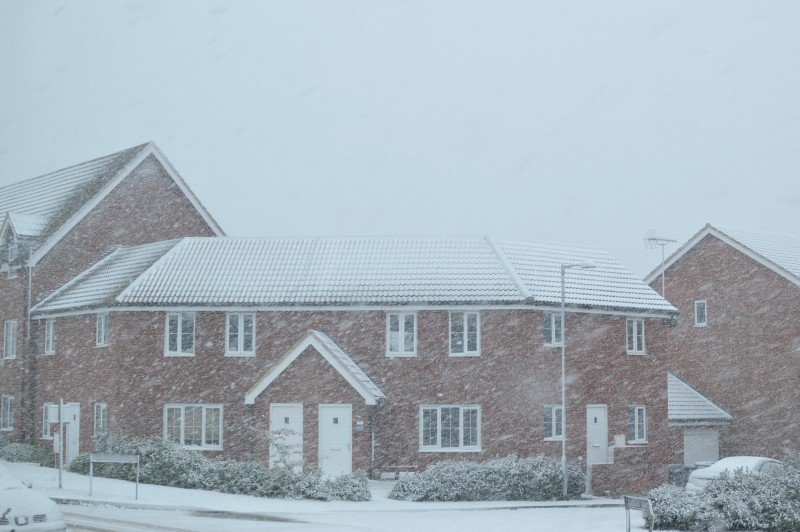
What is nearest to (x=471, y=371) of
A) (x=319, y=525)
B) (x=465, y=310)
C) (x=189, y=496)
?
(x=465, y=310)

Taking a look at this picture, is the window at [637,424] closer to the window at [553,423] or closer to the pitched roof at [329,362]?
the window at [553,423]

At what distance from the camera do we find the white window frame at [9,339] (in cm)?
4347

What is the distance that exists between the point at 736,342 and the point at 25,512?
127ft

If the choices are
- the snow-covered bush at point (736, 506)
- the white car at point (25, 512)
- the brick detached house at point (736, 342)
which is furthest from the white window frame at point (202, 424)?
the white car at point (25, 512)

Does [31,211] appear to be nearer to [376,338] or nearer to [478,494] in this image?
[376,338]

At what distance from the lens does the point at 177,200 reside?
4666cm

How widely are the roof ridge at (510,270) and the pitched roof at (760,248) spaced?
14635mm

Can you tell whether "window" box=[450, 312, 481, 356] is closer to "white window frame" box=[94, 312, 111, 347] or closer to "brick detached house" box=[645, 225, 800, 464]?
"white window frame" box=[94, 312, 111, 347]

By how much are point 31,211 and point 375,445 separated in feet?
64.5

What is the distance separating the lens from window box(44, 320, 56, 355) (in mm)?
41781

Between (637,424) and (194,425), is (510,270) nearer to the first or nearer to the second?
(637,424)

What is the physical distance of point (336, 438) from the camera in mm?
35562

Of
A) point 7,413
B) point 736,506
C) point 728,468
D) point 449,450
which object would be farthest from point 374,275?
point 736,506

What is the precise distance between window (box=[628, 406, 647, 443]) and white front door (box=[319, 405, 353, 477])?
10648mm
